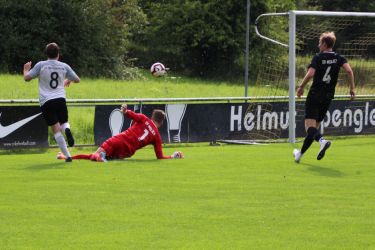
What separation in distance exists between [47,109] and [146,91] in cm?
1914

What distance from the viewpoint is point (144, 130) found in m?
15.4

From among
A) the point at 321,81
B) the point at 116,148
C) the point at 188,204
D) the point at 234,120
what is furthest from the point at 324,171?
the point at 234,120

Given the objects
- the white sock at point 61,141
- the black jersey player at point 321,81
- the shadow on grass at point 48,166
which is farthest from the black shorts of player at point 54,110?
the black jersey player at point 321,81

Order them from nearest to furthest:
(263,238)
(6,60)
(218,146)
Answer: (263,238), (218,146), (6,60)

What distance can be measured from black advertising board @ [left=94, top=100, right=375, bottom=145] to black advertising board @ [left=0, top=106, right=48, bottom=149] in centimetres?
136

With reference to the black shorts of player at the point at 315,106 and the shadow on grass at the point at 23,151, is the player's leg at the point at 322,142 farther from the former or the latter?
the shadow on grass at the point at 23,151

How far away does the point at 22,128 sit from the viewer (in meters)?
19.4

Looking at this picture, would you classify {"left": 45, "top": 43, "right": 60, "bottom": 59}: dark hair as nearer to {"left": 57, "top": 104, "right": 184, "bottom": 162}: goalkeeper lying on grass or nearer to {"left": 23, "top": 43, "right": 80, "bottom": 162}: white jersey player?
{"left": 23, "top": 43, "right": 80, "bottom": 162}: white jersey player

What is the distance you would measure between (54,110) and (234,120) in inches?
312

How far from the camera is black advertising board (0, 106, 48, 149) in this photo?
1909cm

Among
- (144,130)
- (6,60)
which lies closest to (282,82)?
(144,130)

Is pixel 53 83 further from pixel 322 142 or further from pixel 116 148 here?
pixel 322 142

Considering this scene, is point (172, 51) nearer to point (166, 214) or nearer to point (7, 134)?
point (7, 134)

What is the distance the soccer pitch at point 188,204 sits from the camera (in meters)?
8.45
